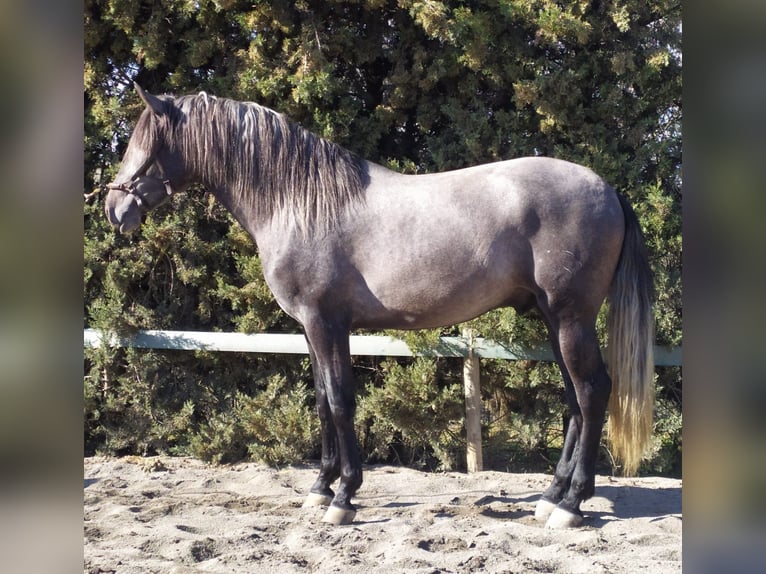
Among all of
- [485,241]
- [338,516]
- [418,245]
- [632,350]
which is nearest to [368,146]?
[418,245]

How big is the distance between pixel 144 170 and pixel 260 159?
597 millimetres

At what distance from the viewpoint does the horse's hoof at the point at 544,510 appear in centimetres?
321

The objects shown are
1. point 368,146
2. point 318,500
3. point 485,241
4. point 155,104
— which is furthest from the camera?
point 368,146

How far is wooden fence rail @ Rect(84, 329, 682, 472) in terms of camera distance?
4027mm

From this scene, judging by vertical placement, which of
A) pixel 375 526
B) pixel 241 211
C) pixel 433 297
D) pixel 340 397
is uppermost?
pixel 241 211

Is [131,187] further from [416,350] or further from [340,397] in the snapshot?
[416,350]

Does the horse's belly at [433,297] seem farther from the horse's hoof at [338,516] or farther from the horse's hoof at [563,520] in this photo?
the horse's hoof at [563,520]

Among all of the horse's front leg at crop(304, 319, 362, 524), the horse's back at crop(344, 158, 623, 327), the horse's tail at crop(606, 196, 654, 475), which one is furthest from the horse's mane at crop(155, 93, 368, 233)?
the horse's tail at crop(606, 196, 654, 475)

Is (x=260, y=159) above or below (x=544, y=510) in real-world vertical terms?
above

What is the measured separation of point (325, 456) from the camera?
3553mm

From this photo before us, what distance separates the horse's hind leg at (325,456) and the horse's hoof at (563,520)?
3.93 feet

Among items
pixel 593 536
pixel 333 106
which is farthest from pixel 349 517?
pixel 333 106

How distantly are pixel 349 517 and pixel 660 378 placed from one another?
2335 millimetres

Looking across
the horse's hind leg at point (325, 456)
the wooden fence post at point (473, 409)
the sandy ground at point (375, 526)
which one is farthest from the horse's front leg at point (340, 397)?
the wooden fence post at point (473, 409)
